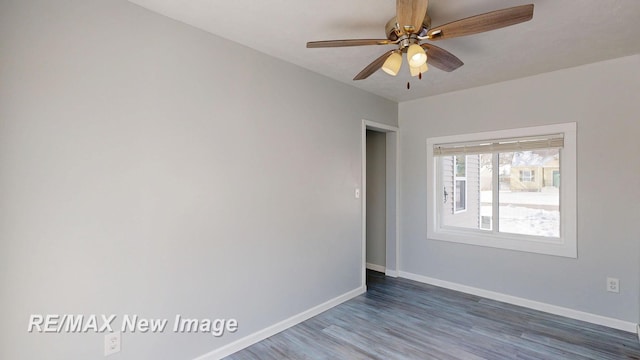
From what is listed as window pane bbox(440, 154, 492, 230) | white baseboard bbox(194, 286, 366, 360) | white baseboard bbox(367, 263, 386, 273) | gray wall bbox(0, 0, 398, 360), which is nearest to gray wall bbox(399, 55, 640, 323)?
window pane bbox(440, 154, 492, 230)

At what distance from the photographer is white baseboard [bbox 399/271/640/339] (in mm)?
2809

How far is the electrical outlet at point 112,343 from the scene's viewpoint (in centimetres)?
184

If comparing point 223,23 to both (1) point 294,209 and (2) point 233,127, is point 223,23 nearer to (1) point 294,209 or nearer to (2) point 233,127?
(2) point 233,127

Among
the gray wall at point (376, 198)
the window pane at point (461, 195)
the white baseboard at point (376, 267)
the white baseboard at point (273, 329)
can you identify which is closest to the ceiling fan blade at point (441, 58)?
the window pane at point (461, 195)

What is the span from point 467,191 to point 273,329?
294 cm

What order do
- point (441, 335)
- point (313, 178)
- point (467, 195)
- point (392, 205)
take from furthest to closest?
point (392, 205) → point (467, 195) → point (313, 178) → point (441, 335)

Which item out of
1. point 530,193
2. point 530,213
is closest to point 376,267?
point 530,213

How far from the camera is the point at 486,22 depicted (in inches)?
64.9

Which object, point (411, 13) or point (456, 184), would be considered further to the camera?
point (456, 184)

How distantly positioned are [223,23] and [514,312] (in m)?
3.85

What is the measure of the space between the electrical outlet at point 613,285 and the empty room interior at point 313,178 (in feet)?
0.18

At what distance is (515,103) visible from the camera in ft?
11.1

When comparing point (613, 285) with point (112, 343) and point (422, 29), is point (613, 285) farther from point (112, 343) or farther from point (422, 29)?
point (112, 343)

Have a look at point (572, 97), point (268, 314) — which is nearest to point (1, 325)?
point (268, 314)
